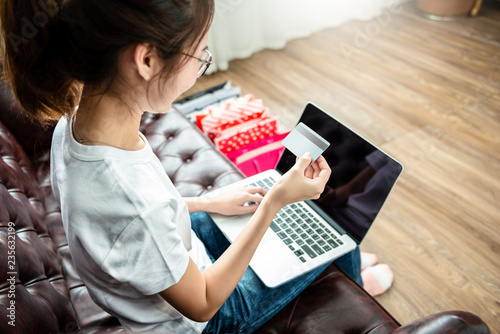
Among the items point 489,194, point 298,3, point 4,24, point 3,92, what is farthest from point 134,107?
point 298,3

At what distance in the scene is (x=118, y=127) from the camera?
70 cm

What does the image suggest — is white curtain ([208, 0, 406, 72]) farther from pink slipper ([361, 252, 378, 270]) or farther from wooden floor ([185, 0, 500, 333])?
pink slipper ([361, 252, 378, 270])

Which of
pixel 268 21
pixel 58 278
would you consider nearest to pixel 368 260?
pixel 58 278

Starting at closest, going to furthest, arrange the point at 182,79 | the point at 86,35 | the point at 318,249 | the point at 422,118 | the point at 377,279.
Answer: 1. the point at 86,35
2. the point at 182,79
3. the point at 318,249
4. the point at 377,279
5. the point at 422,118

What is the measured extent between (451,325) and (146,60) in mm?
732

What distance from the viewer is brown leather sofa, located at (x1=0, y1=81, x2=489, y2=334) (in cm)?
75

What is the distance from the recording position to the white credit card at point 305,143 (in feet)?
3.11

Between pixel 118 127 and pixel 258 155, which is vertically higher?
pixel 118 127

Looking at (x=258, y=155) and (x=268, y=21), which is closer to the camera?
(x=258, y=155)

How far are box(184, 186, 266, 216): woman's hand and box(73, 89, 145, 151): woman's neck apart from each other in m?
0.42

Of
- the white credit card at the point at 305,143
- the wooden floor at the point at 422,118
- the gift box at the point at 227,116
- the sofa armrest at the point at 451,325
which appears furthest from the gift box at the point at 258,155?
the sofa armrest at the point at 451,325

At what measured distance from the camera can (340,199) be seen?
1.14 metres

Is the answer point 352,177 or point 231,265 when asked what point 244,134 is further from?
point 231,265

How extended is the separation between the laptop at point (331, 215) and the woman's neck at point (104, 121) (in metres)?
0.47
